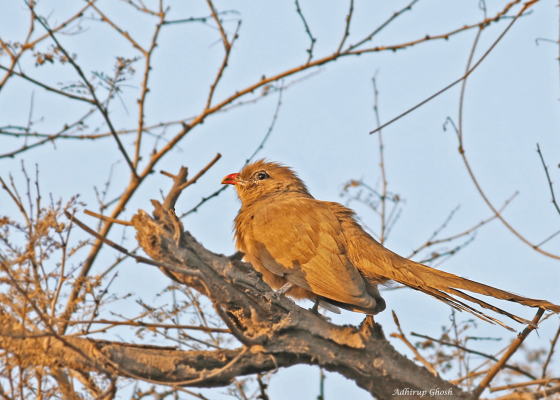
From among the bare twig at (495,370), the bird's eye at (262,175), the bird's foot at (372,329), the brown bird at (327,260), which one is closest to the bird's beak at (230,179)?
the bird's eye at (262,175)

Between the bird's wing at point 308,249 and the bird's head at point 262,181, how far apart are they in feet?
3.14

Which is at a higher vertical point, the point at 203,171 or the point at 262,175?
the point at 262,175

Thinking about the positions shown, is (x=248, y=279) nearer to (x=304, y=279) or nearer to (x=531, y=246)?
(x=304, y=279)

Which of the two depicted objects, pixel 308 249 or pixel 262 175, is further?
pixel 262 175

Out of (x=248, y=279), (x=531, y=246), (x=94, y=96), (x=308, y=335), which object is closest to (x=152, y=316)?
(x=248, y=279)

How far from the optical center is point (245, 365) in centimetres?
341

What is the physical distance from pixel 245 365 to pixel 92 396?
35.3 inches

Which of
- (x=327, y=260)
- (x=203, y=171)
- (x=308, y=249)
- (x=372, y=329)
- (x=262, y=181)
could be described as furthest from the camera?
(x=262, y=181)

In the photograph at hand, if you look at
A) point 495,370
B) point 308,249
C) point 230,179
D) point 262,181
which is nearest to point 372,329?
point 495,370

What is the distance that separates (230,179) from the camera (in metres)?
7.02

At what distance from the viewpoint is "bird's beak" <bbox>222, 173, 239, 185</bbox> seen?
22.9 feet

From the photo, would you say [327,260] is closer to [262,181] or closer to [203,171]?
[262,181]

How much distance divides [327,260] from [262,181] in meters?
2.01

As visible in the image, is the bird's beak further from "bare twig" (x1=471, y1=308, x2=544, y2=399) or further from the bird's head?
"bare twig" (x1=471, y1=308, x2=544, y2=399)
